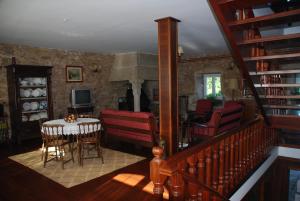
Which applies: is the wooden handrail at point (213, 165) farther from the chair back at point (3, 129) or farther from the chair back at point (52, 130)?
the chair back at point (3, 129)

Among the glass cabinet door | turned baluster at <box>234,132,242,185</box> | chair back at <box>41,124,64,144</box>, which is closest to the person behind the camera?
turned baluster at <box>234,132,242,185</box>

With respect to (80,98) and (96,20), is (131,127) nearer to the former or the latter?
(96,20)

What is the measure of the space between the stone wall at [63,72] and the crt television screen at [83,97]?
28 cm

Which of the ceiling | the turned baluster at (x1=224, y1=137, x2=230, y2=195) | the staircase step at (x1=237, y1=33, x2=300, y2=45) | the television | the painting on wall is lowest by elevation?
the painting on wall

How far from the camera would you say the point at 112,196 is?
2854 millimetres

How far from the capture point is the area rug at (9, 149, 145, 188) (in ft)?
11.2

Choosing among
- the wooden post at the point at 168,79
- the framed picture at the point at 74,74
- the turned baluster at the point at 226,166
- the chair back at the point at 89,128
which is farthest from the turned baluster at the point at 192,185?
the framed picture at the point at 74,74

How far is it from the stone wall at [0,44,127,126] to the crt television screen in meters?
0.28

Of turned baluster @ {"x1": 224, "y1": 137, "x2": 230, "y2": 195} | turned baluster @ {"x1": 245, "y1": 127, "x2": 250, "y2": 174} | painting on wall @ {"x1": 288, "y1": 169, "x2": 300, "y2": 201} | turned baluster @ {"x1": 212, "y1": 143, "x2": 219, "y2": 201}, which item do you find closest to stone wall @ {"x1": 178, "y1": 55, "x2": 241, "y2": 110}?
painting on wall @ {"x1": 288, "y1": 169, "x2": 300, "y2": 201}

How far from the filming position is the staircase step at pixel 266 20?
2139mm

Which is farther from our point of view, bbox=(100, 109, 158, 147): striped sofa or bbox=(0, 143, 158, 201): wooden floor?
bbox=(100, 109, 158, 147): striped sofa

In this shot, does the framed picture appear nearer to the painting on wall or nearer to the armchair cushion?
the armchair cushion

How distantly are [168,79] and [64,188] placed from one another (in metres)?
2.20

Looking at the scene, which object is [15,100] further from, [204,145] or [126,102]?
[204,145]
